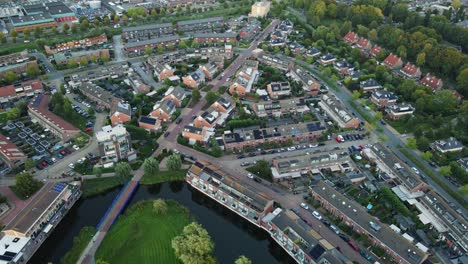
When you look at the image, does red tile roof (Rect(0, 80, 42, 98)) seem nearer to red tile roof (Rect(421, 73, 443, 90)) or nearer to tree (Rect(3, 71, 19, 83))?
tree (Rect(3, 71, 19, 83))

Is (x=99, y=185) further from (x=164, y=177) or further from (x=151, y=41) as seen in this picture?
(x=151, y=41)

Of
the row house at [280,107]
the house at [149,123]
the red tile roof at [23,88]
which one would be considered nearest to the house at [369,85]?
the row house at [280,107]

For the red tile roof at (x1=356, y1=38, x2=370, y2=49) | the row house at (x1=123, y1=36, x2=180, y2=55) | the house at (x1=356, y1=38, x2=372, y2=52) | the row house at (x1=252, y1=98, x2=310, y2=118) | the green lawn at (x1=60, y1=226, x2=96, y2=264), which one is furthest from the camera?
the red tile roof at (x1=356, y1=38, x2=370, y2=49)

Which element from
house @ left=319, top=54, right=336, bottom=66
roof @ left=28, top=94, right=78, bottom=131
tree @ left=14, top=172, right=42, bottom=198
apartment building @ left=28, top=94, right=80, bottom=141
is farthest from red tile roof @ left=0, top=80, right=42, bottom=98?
house @ left=319, top=54, right=336, bottom=66

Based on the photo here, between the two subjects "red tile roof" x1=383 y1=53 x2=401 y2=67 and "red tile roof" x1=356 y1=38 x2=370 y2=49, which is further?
"red tile roof" x1=356 y1=38 x2=370 y2=49

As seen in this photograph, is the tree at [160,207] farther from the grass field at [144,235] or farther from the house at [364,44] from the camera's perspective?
the house at [364,44]

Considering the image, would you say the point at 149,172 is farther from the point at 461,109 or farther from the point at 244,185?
the point at 461,109
